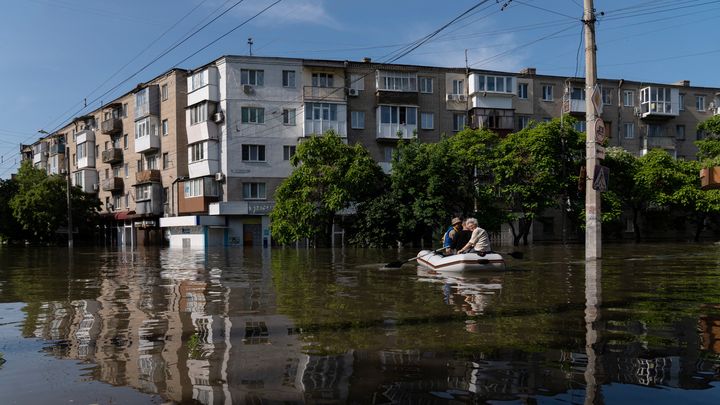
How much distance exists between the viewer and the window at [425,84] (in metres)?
55.0

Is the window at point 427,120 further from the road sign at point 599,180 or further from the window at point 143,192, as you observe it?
the road sign at point 599,180

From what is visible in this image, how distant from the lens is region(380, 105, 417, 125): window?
5338 centimetres

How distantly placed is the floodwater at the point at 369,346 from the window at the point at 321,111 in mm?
40198

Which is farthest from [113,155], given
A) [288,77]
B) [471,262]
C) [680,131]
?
[680,131]

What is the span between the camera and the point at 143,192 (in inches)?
2370

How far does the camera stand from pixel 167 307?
412 inches

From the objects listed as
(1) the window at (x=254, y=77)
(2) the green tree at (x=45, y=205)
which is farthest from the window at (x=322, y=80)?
(2) the green tree at (x=45, y=205)

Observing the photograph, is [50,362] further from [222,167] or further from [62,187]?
[62,187]

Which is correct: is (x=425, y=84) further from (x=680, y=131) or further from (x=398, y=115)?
(x=680, y=131)

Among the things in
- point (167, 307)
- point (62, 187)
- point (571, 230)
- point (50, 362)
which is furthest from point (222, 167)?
point (50, 362)

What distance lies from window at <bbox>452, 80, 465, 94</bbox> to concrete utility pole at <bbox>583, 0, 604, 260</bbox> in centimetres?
3460

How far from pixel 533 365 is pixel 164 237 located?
58452mm

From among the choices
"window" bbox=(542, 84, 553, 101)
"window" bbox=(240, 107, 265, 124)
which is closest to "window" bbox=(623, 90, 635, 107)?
"window" bbox=(542, 84, 553, 101)

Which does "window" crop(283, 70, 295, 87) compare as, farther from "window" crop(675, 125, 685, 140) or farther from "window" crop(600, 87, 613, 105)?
"window" crop(675, 125, 685, 140)
